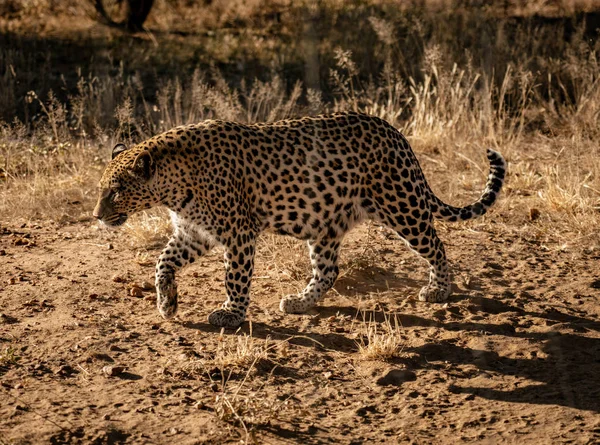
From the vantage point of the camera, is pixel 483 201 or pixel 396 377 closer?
pixel 396 377

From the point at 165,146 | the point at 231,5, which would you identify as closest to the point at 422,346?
the point at 165,146

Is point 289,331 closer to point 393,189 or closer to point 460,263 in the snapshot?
point 393,189

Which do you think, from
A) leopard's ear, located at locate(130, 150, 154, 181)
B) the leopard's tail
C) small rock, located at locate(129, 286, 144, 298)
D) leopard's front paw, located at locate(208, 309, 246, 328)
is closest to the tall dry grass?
small rock, located at locate(129, 286, 144, 298)

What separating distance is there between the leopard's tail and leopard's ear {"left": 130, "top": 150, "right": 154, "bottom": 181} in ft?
7.55

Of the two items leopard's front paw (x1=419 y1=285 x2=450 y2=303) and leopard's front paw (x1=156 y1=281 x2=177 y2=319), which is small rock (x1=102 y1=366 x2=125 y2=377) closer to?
leopard's front paw (x1=156 y1=281 x2=177 y2=319)

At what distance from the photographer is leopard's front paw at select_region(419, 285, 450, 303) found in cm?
791

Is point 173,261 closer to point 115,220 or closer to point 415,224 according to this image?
point 115,220

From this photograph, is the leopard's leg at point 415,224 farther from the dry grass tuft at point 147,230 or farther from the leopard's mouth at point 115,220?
the dry grass tuft at point 147,230

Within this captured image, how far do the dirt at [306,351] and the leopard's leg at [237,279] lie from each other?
0.49 ft

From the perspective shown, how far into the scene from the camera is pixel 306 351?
704 cm

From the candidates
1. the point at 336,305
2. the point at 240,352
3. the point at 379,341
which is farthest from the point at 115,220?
the point at 379,341

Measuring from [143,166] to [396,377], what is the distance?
2322 mm

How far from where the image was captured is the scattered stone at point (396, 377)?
660 cm

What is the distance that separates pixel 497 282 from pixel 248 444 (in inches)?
133
